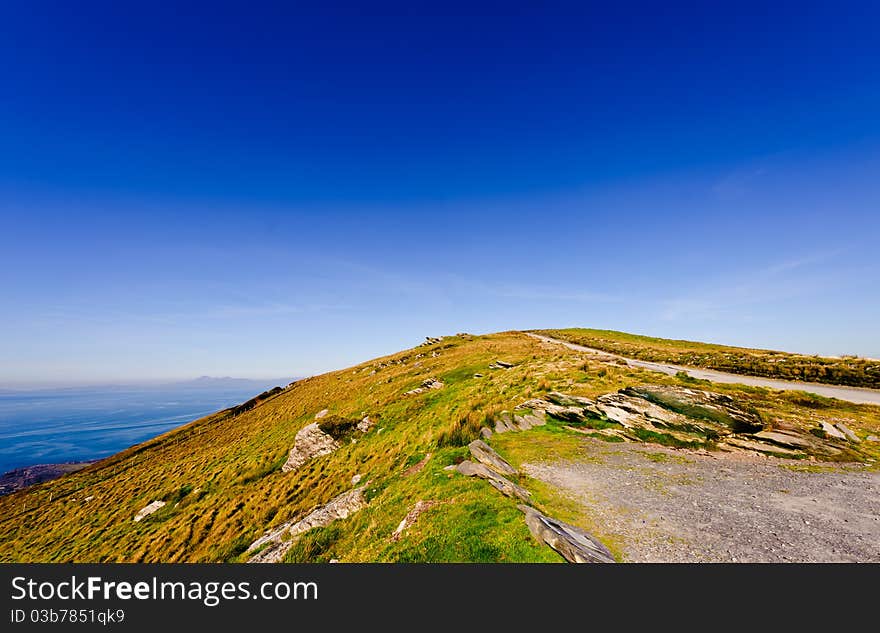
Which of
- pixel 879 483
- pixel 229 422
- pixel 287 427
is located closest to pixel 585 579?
pixel 879 483

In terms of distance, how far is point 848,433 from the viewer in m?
15.0

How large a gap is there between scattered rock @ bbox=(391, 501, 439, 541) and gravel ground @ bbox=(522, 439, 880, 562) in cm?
522

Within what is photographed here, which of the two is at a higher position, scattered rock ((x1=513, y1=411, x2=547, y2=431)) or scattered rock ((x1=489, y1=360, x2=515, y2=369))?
scattered rock ((x1=489, y1=360, x2=515, y2=369))

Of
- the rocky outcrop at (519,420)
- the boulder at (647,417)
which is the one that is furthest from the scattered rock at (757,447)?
the rocky outcrop at (519,420)

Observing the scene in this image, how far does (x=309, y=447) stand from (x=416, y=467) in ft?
57.2

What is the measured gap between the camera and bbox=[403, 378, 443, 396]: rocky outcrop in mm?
35781

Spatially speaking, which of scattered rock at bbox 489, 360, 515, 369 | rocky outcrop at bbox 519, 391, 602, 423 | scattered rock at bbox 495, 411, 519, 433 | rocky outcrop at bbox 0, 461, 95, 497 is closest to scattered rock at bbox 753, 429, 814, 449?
rocky outcrop at bbox 519, 391, 602, 423

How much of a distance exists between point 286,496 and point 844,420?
109 feet

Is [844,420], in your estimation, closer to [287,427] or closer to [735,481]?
[735,481]

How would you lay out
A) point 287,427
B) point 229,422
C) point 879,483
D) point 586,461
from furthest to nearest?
point 229,422 → point 287,427 → point 586,461 → point 879,483

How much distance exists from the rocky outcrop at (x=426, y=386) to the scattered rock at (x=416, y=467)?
18282 millimetres

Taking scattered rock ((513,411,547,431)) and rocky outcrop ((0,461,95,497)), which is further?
rocky outcrop ((0,461,95,497))

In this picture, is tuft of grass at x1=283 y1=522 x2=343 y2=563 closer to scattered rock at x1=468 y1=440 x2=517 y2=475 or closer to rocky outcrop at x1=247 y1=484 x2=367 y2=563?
rocky outcrop at x1=247 y1=484 x2=367 y2=563

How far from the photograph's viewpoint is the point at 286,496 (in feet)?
74.4
